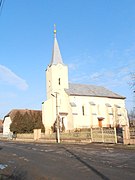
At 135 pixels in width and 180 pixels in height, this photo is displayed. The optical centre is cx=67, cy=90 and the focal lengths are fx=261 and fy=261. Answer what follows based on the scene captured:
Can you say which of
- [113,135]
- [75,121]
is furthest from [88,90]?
[113,135]

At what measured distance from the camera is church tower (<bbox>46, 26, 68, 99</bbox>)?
6350cm

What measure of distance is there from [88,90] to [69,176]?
57585 mm

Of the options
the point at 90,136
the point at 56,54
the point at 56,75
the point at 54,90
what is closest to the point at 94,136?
the point at 90,136

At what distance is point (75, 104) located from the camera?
197 ft

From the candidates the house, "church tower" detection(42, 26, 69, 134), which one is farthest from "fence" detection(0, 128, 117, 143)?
the house

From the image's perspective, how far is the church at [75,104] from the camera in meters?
60.0

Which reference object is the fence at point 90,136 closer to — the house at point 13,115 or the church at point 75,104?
the church at point 75,104

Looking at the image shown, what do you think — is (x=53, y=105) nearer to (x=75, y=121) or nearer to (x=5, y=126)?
(x=75, y=121)

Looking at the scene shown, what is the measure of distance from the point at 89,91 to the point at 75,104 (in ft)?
26.0

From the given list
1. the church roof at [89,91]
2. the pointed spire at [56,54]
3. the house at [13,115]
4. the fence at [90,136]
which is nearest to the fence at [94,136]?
the fence at [90,136]

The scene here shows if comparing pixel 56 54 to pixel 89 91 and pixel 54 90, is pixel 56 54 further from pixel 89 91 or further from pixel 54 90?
pixel 89 91

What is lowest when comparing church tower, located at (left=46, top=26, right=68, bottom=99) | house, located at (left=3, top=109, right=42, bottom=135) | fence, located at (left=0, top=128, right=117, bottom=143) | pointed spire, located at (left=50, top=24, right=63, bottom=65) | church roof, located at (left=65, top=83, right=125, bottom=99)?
fence, located at (left=0, top=128, right=117, bottom=143)

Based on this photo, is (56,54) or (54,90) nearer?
(54,90)

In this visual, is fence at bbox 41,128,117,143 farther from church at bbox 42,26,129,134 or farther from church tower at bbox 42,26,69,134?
church tower at bbox 42,26,69,134
